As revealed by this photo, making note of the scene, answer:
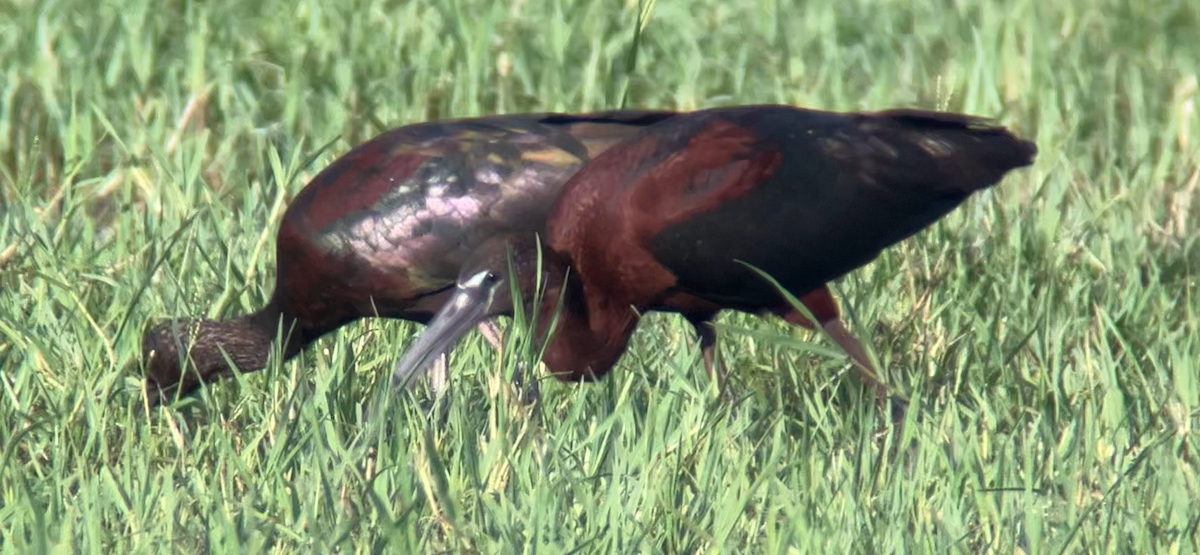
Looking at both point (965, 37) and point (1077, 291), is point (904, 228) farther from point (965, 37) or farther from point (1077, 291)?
point (965, 37)

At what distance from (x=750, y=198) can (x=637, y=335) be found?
0.61m

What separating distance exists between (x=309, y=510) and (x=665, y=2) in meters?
3.50

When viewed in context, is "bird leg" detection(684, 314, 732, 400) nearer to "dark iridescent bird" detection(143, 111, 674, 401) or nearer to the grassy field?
the grassy field

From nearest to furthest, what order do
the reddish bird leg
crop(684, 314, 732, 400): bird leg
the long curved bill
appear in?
the long curved bill → crop(684, 314, 732, 400): bird leg → the reddish bird leg

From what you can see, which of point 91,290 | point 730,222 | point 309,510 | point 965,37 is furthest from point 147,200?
point 965,37

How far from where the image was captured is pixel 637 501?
2.84 metres

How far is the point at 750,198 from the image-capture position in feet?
11.6

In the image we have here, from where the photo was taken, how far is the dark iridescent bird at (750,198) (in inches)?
137

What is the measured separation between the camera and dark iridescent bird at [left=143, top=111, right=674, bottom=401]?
3561 millimetres

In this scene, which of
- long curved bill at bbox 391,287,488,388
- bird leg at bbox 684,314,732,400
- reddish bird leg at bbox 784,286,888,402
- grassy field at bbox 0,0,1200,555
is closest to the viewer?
grassy field at bbox 0,0,1200,555

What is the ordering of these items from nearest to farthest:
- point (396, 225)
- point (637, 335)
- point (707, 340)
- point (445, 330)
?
point (445, 330) < point (396, 225) < point (707, 340) < point (637, 335)

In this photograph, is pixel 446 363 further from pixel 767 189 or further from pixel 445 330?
pixel 767 189

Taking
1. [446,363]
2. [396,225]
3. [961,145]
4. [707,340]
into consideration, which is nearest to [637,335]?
[707,340]

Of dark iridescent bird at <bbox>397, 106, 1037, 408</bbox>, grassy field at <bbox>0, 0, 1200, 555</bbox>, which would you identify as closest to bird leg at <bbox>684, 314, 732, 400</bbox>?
grassy field at <bbox>0, 0, 1200, 555</bbox>
